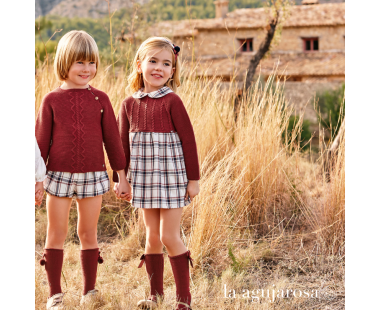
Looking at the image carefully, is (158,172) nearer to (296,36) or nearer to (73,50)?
(73,50)

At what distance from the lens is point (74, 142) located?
1968mm

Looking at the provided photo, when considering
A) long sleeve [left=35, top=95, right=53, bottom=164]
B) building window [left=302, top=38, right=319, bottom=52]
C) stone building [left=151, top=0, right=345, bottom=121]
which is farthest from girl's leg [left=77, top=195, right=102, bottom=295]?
building window [left=302, top=38, right=319, bottom=52]

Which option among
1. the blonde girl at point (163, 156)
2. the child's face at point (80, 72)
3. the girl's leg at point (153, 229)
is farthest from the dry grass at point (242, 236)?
the child's face at point (80, 72)

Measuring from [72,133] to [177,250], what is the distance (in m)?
0.78

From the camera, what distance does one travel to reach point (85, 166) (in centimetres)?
199

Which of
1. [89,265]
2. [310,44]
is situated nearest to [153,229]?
[89,265]

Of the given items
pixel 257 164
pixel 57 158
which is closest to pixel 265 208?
pixel 257 164

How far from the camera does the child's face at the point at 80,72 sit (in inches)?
76.8

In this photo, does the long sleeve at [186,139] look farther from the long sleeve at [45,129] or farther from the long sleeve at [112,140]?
the long sleeve at [45,129]

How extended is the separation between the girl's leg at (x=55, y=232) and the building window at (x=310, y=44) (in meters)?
21.5

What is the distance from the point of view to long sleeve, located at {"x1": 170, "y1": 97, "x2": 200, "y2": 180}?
2.00 m

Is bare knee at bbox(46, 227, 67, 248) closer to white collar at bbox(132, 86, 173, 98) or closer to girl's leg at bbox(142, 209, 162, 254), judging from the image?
girl's leg at bbox(142, 209, 162, 254)

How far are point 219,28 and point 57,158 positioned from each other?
64.6 feet

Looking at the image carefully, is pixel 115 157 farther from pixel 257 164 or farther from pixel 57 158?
pixel 257 164
